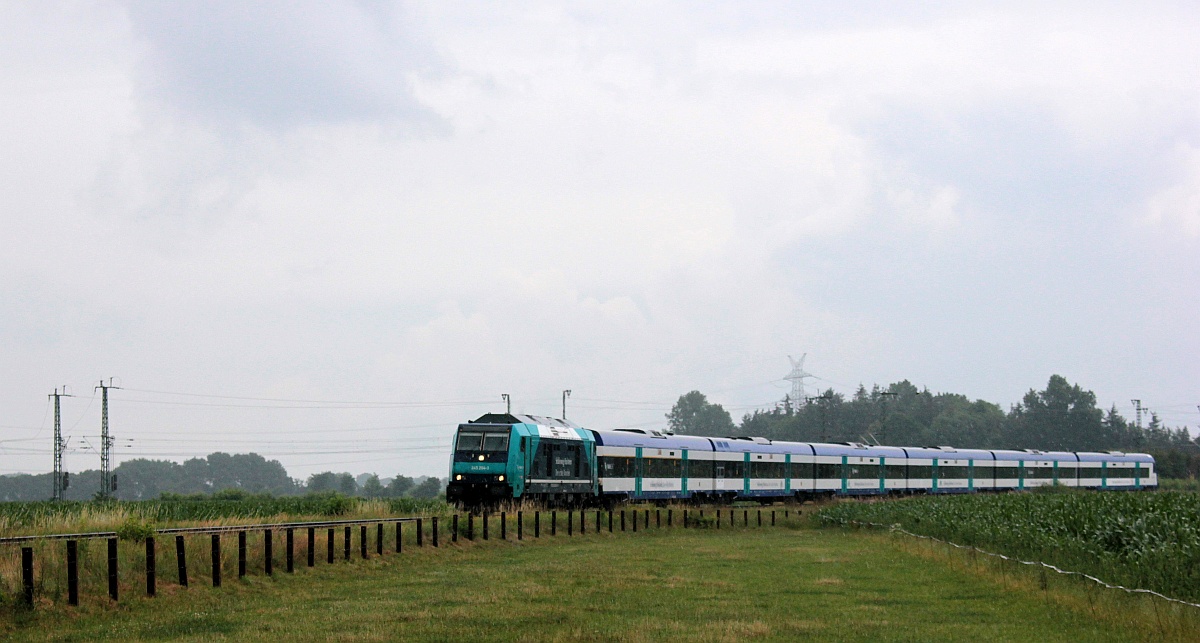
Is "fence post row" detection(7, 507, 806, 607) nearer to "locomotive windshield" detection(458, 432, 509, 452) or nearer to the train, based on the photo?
"locomotive windshield" detection(458, 432, 509, 452)

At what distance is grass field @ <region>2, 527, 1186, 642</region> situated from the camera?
1689cm

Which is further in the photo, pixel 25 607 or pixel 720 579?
pixel 720 579

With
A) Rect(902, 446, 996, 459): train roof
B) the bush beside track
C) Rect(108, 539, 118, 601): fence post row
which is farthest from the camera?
Rect(902, 446, 996, 459): train roof

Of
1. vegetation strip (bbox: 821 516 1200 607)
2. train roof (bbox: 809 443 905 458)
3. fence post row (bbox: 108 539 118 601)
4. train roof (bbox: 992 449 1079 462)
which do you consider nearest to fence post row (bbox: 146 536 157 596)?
fence post row (bbox: 108 539 118 601)

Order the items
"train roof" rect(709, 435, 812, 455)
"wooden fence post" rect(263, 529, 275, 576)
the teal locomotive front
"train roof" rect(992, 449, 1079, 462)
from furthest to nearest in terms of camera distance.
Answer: "train roof" rect(992, 449, 1079, 462) → "train roof" rect(709, 435, 812, 455) → the teal locomotive front → "wooden fence post" rect(263, 529, 275, 576)

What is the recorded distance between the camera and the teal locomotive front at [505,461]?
43281mm

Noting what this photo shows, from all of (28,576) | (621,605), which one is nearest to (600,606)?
(621,605)

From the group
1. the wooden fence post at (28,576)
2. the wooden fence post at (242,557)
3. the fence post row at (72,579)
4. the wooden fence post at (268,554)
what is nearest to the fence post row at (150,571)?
the fence post row at (72,579)

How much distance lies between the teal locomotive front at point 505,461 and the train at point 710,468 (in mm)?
37

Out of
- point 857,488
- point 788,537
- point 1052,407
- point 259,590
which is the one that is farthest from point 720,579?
point 1052,407

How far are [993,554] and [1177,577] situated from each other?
7.58 m

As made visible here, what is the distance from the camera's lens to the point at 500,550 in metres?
33.1

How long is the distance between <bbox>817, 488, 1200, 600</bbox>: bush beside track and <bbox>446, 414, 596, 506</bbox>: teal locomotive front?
13303mm

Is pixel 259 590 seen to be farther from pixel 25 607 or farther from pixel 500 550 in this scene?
pixel 500 550
